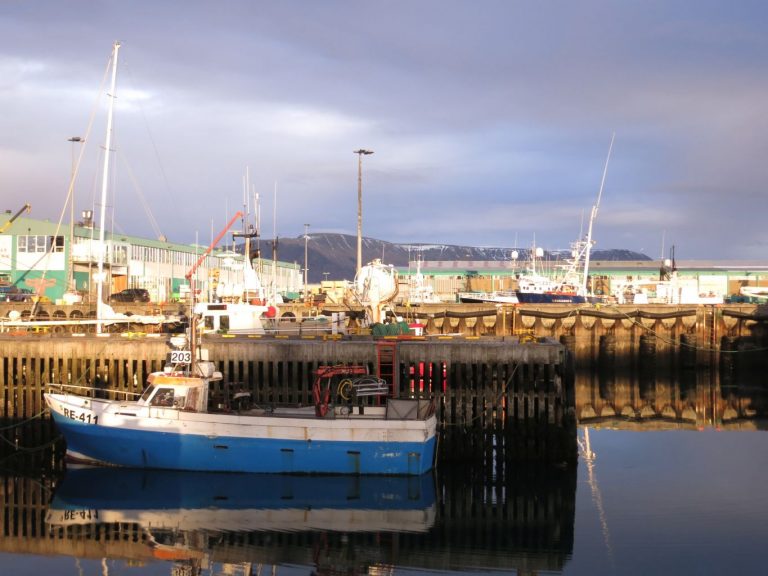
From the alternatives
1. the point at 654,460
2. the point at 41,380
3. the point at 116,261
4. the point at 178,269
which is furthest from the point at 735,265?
the point at 41,380

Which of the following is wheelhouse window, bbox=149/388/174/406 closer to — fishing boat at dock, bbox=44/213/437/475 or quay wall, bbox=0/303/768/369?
fishing boat at dock, bbox=44/213/437/475

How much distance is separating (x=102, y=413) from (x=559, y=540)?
16208mm

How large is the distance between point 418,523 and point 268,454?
20.8ft

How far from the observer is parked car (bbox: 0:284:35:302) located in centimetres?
7225

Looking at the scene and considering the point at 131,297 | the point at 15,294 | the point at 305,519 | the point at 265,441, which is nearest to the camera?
the point at 305,519

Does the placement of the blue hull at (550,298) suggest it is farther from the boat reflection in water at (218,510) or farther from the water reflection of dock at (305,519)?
the boat reflection in water at (218,510)

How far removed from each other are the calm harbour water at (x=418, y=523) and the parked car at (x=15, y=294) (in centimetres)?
4386

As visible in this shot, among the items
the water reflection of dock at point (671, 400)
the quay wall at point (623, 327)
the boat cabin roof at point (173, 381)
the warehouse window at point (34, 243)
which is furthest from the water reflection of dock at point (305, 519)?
the warehouse window at point (34, 243)

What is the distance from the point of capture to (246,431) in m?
29.1

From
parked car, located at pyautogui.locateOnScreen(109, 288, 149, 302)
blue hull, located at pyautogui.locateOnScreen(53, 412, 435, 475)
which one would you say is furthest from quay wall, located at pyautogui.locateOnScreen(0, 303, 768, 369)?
blue hull, located at pyautogui.locateOnScreen(53, 412, 435, 475)

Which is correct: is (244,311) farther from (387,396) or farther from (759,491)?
(759,491)

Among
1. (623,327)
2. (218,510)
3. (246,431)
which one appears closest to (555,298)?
(623,327)

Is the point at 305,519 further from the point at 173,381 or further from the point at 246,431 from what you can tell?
the point at 173,381

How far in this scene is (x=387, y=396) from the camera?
31.8m
